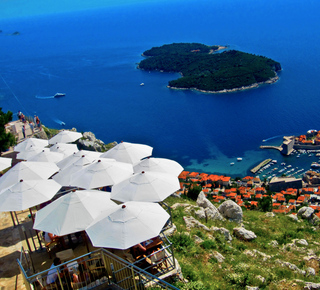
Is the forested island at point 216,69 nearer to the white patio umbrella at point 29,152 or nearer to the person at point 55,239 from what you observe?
the white patio umbrella at point 29,152

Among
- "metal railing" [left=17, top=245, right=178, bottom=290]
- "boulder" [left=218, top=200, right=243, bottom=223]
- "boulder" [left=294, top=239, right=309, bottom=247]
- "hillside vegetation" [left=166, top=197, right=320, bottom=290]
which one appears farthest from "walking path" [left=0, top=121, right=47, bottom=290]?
"boulder" [left=294, top=239, right=309, bottom=247]

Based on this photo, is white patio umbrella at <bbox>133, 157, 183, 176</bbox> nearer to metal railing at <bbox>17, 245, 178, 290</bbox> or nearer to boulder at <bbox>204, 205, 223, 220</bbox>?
boulder at <bbox>204, 205, 223, 220</bbox>

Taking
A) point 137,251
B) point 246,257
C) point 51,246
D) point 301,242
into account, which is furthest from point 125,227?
point 301,242

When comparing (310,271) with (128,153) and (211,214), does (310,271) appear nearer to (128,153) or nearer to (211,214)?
(211,214)

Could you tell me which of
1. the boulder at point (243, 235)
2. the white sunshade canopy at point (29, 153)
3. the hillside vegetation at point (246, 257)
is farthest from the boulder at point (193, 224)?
the white sunshade canopy at point (29, 153)

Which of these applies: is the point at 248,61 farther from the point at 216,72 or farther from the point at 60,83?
the point at 60,83

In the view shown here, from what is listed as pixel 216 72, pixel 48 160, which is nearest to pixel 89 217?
pixel 48 160
